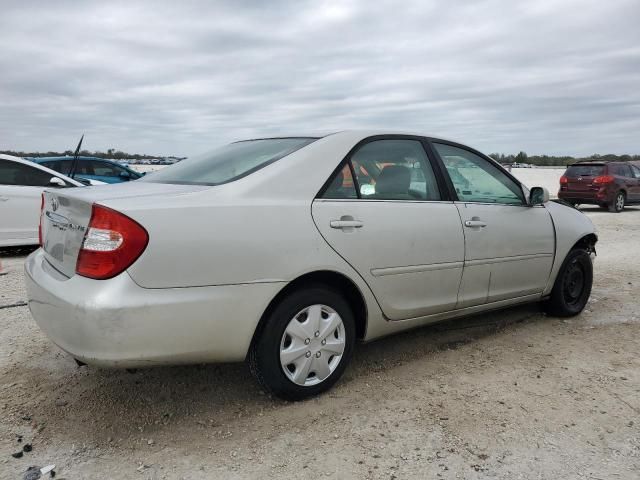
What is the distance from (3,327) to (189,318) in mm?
2620

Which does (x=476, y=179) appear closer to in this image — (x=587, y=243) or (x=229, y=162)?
(x=587, y=243)

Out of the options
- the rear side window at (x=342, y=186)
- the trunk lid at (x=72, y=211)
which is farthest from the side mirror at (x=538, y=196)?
the trunk lid at (x=72, y=211)

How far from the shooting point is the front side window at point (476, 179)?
3889 millimetres

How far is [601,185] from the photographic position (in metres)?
15.9

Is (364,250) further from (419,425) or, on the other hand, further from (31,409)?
(31,409)

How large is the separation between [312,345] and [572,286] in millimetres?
2951

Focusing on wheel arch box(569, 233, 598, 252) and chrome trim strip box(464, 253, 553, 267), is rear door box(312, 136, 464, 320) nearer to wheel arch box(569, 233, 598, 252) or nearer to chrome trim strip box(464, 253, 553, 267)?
chrome trim strip box(464, 253, 553, 267)

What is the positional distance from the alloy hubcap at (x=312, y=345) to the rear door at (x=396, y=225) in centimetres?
33

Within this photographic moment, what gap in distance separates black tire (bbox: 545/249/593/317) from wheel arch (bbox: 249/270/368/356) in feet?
7.34

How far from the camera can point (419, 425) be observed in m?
2.85

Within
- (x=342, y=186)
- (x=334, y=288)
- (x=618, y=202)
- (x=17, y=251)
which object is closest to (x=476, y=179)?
(x=342, y=186)

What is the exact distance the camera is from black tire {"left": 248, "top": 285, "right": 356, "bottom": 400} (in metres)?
2.84

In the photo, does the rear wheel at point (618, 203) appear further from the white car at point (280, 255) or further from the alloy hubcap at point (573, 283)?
the white car at point (280, 255)

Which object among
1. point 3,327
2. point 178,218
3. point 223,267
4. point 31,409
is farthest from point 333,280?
point 3,327
